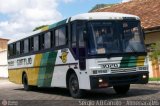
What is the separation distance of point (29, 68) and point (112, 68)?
8.03 meters

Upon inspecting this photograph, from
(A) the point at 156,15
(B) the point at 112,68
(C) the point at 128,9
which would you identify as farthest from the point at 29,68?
(C) the point at 128,9

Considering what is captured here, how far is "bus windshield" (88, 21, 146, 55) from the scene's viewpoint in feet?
46.1

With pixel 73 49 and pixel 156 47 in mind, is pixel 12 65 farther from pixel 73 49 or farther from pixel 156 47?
pixel 73 49

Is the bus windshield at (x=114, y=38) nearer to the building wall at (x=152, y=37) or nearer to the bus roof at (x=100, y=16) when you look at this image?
the bus roof at (x=100, y=16)

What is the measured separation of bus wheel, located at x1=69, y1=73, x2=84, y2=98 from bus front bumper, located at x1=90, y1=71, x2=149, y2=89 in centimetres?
119

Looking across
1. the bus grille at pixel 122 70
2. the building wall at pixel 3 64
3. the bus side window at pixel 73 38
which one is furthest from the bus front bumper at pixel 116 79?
the building wall at pixel 3 64

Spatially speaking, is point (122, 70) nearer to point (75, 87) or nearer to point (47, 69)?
point (75, 87)

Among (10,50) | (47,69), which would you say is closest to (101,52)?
(47,69)

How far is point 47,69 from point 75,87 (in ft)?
10.5

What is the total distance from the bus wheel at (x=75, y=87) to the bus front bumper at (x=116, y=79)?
1.19 meters

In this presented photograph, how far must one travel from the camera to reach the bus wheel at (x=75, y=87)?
49.1ft

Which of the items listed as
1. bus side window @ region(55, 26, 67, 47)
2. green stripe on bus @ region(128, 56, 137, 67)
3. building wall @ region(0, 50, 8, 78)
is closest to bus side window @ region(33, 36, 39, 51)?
bus side window @ region(55, 26, 67, 47)

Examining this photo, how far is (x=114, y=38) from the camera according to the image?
1429 cm

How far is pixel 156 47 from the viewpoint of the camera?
22.9m
